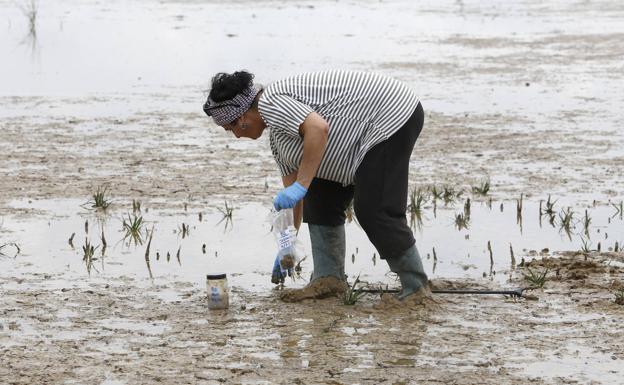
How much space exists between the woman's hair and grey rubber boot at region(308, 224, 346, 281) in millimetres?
1069

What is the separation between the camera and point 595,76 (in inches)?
705

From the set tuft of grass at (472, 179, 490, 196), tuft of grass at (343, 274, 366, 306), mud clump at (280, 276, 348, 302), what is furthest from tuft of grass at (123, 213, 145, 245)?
tuft of grass at (472, 179, 490, 196)

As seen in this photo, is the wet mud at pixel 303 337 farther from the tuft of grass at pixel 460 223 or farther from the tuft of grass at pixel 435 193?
the tuft of grass at pixel 435 193

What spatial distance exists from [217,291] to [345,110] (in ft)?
3.91

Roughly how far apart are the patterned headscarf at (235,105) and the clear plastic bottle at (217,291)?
85 centimetres

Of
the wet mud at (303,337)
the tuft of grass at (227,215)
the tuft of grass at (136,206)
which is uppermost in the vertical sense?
the tuft of grass at (136,206)

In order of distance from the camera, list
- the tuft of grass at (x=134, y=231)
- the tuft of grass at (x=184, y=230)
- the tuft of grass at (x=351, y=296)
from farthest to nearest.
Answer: the tuft of grass at (x=184, y=230), the tuft of grass at (x=134, y=231), the tuft of grass at (x=351, y=296)

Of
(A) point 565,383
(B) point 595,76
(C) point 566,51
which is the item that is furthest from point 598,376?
(C) point 566,51

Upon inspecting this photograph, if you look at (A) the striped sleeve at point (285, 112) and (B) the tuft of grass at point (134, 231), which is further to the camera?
(B) the tuft of grass at point (134, 231)

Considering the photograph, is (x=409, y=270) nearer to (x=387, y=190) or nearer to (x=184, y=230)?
(x=387, y=190)

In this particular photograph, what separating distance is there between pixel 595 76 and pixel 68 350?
42.3ft

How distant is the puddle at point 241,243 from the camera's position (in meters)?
8.03

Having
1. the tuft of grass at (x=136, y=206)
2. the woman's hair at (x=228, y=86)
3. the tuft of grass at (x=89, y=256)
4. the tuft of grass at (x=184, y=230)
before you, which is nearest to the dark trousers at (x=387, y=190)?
the woman's hair at (x=228, y=86)

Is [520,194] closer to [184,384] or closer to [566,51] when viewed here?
[184,384]
